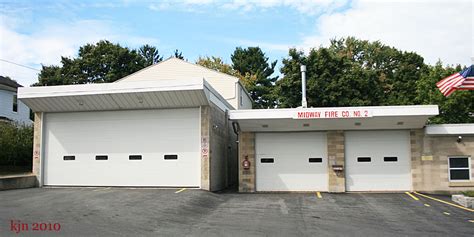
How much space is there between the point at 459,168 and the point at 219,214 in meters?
10.8

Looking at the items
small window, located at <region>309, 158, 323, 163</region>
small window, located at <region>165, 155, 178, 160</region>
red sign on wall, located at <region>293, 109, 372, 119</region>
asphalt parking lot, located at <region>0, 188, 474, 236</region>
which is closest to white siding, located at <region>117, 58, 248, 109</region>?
small window, located at <region>165, 155, 178, 160</region>

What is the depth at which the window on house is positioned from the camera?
54.9 feet

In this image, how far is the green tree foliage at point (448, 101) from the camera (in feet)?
86.7

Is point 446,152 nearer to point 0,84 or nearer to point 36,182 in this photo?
point 36,182

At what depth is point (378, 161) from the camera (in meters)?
17.4

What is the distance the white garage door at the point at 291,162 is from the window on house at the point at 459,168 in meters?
5.04

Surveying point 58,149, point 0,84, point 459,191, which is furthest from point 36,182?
point 459,191

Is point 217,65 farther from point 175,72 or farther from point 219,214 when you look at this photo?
point 219,214

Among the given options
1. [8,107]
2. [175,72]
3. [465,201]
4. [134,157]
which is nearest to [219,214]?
[134,157]

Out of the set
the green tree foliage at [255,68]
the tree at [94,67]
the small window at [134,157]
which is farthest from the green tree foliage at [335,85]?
the tree at [94,67]

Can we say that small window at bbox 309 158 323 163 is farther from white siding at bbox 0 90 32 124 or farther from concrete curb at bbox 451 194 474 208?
white siding at bbox 0 90 32 124

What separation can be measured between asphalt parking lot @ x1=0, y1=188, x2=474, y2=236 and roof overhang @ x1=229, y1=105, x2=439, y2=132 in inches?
119

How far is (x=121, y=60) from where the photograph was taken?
44.4 meters

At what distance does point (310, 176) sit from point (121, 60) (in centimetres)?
3216
